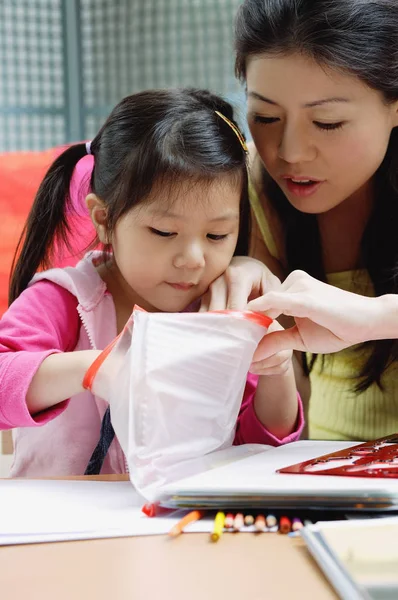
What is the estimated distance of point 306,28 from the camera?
95 centimetres

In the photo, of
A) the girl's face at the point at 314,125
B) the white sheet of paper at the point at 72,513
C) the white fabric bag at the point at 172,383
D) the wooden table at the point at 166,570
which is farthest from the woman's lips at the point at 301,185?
the wooden table at the point at 166,570

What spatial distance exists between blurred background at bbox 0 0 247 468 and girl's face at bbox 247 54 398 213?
3.29 ft

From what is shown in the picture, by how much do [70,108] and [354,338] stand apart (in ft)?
4.63

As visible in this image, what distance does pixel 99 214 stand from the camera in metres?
0.95

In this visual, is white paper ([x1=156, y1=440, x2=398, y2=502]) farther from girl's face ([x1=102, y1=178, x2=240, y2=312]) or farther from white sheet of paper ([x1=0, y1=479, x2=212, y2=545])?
girl's face ([x1=102, y1=178, x2=240, y2=312])

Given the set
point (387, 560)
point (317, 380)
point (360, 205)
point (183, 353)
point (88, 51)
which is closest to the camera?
point (387, 560)

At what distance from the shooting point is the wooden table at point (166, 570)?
462 mm

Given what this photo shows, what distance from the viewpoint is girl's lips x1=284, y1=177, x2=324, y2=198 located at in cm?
104

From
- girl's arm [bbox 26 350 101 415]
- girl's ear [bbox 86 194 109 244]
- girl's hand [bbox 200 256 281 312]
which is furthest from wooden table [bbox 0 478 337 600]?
girl's ear [bbox 86 194 109 244]

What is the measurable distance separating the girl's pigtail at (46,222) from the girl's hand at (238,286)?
0.24m

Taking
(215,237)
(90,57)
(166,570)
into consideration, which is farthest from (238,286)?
(90,57)

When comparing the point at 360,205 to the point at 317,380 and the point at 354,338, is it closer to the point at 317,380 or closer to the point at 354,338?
the point at 317,380

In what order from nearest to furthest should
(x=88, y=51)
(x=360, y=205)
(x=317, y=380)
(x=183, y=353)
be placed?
(x=183, y=353) → (x=360, y=205) → (x=317, y=380) → (x=88, y=51)

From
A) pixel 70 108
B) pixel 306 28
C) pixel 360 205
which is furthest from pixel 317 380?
pixel 70 108
